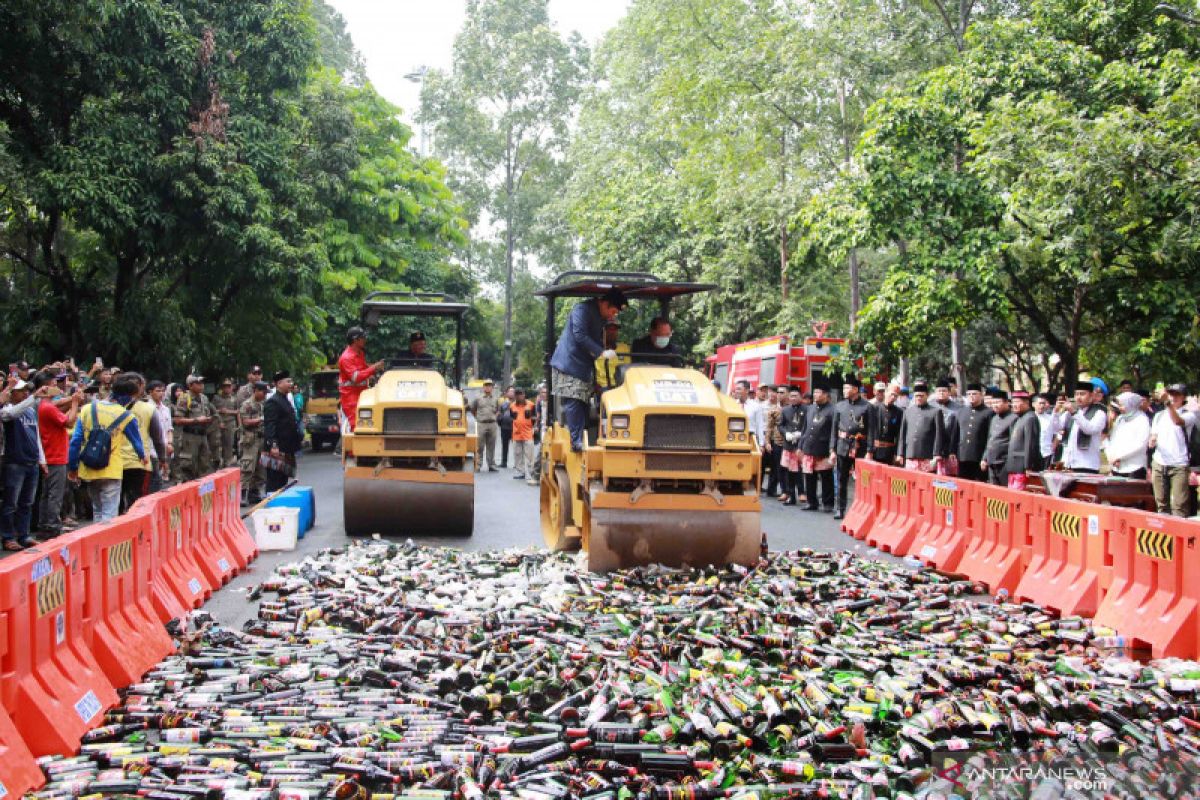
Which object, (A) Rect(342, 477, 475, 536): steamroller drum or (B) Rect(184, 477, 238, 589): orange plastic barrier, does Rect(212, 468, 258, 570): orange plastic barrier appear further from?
(A) Rect(342, 477, 475, 536): steamroller drum

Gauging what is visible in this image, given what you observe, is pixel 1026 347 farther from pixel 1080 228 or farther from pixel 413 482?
pixel 413 482

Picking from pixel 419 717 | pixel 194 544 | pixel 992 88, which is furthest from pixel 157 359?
pixel 419 717

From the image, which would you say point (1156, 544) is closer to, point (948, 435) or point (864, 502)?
point (864, 502)

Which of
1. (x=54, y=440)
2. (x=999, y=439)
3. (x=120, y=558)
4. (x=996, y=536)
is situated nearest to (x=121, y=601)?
(x=120, y=558)

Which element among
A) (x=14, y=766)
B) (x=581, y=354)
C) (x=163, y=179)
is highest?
(x=163, y=179)

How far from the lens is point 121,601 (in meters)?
7.25

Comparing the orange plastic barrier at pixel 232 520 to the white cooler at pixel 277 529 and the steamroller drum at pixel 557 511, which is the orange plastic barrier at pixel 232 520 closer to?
the white cooler at pixel 277 529

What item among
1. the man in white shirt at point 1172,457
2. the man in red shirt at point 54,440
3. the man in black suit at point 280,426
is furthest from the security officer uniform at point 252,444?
the man in white shirt at point 1172,457

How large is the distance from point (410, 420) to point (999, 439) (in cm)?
754

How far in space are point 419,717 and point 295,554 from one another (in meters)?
6.99

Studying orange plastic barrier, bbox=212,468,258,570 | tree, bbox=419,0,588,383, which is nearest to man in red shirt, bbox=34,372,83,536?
orange plastic barrier, bbox=212,468,258,570

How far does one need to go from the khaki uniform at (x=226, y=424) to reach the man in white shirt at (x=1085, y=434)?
514 inches

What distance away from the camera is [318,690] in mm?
6391

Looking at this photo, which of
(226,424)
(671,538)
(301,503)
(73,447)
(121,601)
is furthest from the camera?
(226,424)
